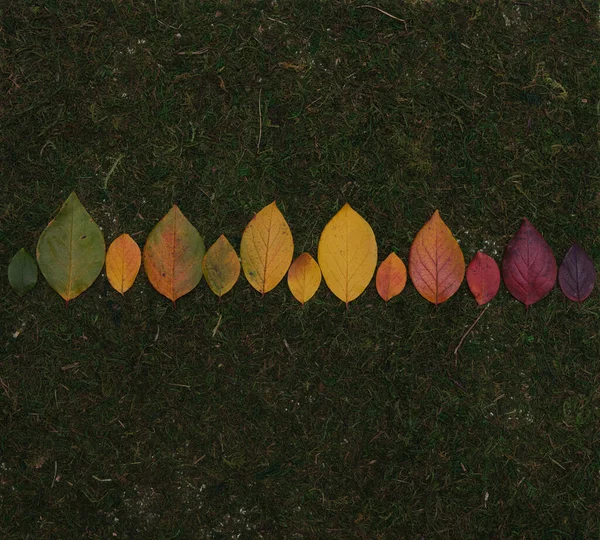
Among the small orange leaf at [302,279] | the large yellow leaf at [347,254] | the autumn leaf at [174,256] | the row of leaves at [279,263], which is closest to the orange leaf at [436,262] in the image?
the row of leaves at [279,263]

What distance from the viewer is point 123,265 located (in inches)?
57.4

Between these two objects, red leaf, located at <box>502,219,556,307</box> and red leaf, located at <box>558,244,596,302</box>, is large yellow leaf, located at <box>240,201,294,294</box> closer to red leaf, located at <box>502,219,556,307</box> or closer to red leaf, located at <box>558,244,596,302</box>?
red leaf, located at <box>502,219,556,307</box>

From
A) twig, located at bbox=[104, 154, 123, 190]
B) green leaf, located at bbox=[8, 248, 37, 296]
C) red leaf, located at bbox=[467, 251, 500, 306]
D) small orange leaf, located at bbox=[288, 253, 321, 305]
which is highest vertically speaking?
twig, located at bbox=[104, 154, 123, 190]

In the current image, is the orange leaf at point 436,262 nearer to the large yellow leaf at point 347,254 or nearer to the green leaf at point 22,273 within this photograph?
the large yellow leaf at point 347,254

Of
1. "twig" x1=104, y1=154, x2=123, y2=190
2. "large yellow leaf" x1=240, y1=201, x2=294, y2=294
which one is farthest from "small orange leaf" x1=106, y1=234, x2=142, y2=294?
"large yellow leaf" x1=240, y1=201, x2=294, y2=294

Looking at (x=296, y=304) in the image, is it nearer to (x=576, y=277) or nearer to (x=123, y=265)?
(x=123, y=265)

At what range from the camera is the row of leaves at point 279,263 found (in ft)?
4.76

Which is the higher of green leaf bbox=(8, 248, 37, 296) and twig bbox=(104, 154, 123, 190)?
twig bbox=(104, 154, 123, 190)

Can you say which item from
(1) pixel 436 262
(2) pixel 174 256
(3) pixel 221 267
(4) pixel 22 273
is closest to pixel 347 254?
(1) pixel 436 262

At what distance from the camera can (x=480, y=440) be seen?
56.8 inches

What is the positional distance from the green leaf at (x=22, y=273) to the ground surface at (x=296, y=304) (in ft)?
0.10

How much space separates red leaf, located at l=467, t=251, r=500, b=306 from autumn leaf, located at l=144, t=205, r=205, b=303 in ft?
2.58

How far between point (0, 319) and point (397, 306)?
1148mm

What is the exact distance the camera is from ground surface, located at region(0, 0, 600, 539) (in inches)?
56.4
